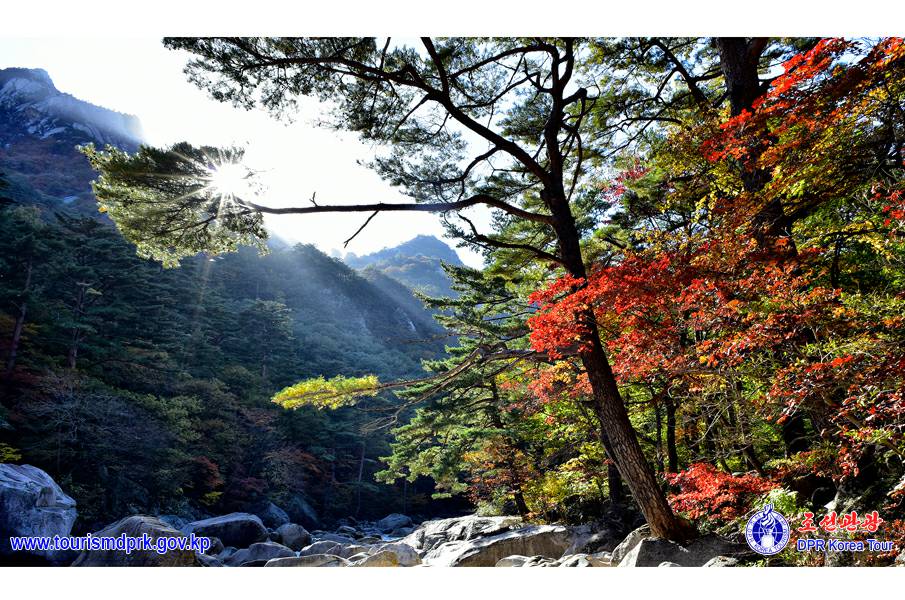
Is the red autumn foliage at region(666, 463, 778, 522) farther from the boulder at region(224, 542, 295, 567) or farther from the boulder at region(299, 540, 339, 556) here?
the boulder at region(224, 542, 295, 567)

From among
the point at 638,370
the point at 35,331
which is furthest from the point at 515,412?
the point at 35,331

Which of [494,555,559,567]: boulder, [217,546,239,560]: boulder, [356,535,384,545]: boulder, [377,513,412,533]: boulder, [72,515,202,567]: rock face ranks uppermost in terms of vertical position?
[72,515,202,567]: rock face

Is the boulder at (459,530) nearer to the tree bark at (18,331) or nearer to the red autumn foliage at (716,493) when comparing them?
the red autumn foliage at (716,493)

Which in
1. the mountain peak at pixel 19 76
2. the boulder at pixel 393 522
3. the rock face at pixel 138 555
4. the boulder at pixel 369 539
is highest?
the mountain peak at pixel 19 76

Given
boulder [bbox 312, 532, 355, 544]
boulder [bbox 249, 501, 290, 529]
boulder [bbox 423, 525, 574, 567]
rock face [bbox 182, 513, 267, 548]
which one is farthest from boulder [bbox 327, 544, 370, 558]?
boulder [bbox 249, 501, 290, 529]

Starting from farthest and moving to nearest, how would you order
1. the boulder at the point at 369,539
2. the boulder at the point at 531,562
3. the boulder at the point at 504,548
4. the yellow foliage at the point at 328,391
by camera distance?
1. the boulder at the point at 369,539
2. the boulder at the point at 504,548
3. the boulder at the point at 531,562
4. the yellow foliage at the point at 328,391

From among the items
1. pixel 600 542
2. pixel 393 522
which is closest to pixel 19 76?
pixel 600 542

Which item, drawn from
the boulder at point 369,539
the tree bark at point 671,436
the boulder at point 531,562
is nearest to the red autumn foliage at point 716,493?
the boulder at point 531,562

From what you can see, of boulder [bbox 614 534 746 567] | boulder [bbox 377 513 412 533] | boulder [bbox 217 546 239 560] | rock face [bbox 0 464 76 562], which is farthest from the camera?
boulder [bbox 377 513 412 533]
